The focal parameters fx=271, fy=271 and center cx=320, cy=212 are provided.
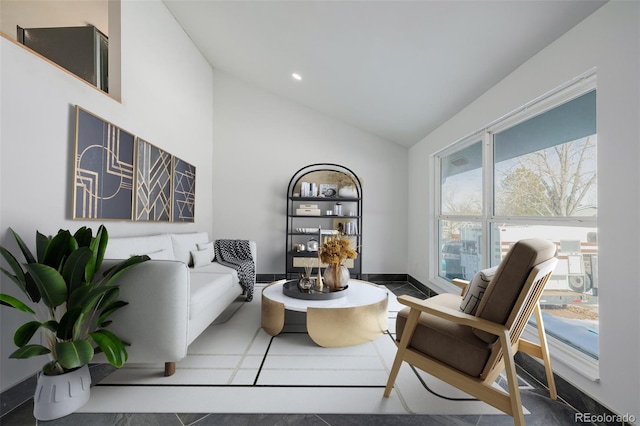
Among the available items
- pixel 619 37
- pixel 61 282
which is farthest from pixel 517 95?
pixel 61 282

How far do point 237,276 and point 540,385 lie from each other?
272 cm

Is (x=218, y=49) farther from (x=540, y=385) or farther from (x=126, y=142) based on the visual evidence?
(x=540, y=385)

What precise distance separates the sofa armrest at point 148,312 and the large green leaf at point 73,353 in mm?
299

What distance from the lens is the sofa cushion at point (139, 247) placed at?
2.07 meters

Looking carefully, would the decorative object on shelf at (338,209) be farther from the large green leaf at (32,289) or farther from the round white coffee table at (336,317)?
the large green leaf at (32,289)

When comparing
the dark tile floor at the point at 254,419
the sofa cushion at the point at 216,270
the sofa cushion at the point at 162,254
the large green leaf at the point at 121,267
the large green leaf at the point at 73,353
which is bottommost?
the dark tile floor at the point at 254,419

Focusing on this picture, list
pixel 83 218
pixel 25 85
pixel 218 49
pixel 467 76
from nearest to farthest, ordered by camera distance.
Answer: pixel 25 85 < pixel 83 218 < pixel 467 76 < pixel 218 49

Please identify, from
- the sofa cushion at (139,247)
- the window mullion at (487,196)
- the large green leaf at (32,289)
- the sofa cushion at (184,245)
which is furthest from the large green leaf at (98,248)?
the window mullion at (487,196)

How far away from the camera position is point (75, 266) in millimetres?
1387

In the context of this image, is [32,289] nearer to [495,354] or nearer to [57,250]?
[57,250]

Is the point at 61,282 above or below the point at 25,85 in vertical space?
below

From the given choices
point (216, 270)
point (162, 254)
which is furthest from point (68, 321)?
point (216, 270)

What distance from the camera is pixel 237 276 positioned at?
3.06m

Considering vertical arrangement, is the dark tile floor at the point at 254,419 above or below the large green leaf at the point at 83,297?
below
